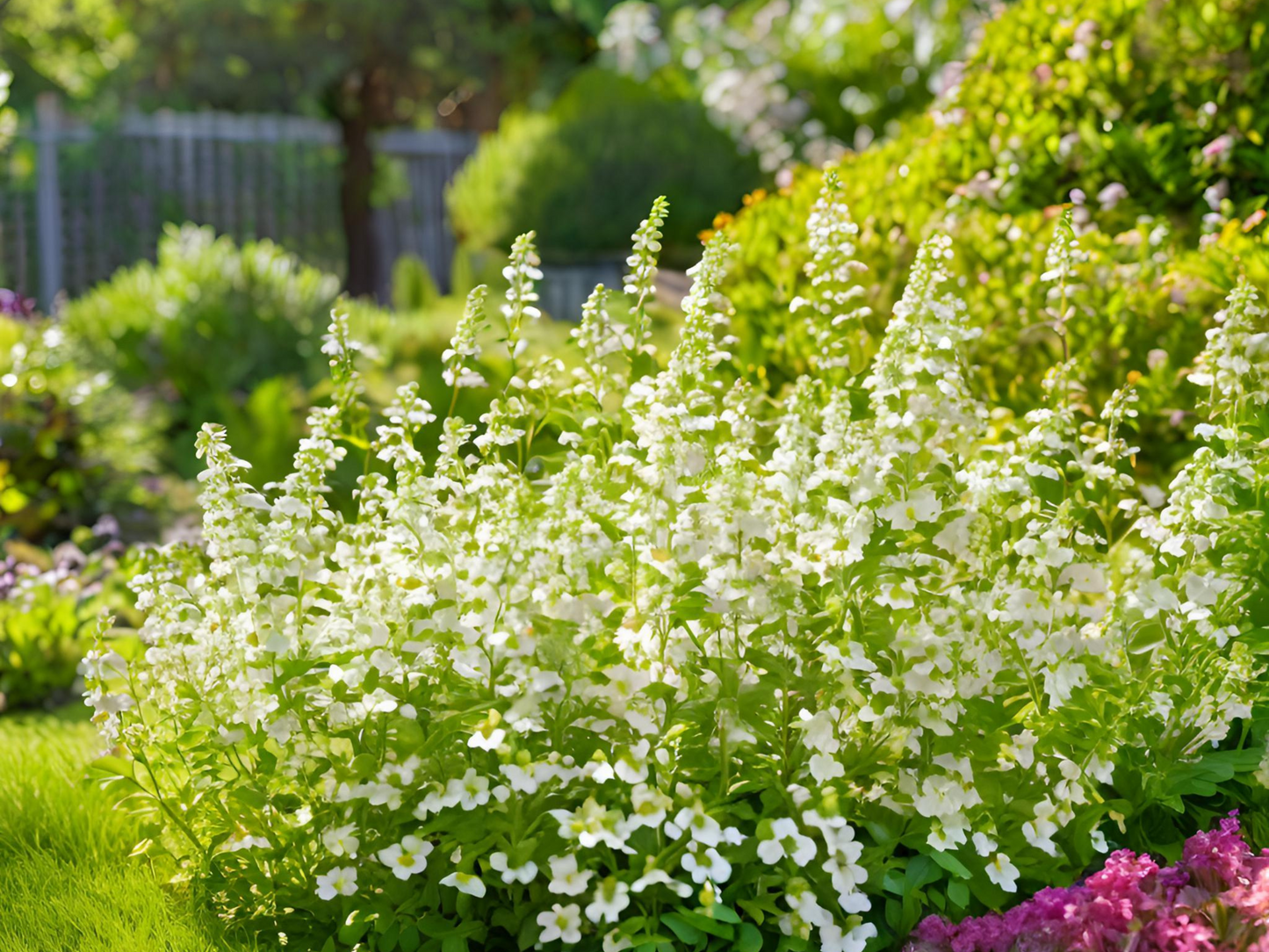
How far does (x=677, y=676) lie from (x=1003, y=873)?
73 cm

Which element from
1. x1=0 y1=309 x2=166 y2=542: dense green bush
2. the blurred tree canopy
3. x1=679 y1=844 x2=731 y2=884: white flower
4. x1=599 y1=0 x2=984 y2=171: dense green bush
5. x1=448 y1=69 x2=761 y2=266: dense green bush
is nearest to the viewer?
x1=679 y1=844 x2=731 y2=884: white flower

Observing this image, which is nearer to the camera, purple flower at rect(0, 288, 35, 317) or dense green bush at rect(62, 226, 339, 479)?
purple flower at rect(0, 288, 35, 317)

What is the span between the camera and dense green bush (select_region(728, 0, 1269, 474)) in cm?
385

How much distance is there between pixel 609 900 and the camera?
226 cm

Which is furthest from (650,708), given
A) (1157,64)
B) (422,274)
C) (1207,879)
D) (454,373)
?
(422,274)

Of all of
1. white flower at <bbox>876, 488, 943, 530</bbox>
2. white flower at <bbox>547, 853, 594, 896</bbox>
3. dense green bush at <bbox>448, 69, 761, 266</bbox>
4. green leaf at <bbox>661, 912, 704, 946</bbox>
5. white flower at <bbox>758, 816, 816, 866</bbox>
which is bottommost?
green leaf at <bbox>661, 912, 704, 946</bbox>

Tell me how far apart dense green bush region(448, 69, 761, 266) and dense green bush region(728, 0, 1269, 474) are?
132 inches

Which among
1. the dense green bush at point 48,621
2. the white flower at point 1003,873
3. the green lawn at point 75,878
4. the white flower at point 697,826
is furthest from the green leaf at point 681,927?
the dense green bush at point 48,621

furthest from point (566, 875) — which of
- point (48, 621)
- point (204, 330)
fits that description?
point (204, 330)

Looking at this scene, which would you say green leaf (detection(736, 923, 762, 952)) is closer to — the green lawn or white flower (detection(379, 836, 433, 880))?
white flower (detection(379, 836, 433, 880))

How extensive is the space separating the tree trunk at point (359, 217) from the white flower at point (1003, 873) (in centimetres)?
1409

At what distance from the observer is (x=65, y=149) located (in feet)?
42.9

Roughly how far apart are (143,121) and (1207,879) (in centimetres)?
1368

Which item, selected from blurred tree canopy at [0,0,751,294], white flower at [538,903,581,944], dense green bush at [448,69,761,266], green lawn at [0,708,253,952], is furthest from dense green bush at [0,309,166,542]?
blurred tree canopy at [0,0,751,294]
